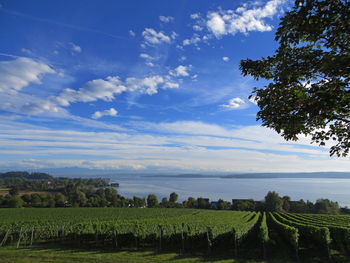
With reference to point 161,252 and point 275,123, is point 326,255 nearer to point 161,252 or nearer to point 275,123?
point 161,252

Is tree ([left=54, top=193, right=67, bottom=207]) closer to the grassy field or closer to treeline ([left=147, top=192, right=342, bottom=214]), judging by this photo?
treeline ([left=147, top=192, right=342, bottom=214])

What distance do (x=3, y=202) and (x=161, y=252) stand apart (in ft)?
239

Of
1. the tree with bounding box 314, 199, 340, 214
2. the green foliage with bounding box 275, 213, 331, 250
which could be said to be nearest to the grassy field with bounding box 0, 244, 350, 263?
the green foliage with bounding box 275, 213, 331, 250

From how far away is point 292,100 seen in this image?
14.4 feet

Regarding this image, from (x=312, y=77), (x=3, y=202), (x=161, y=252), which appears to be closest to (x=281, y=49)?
(x=312, y=77)

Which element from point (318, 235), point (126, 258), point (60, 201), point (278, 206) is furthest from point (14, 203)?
point (278, 206)

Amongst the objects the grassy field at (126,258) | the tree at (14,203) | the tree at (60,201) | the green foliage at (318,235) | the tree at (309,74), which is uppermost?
the tree at (309,74)

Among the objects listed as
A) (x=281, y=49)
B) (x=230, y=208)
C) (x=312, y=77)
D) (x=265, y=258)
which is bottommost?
(x=230, y=208)

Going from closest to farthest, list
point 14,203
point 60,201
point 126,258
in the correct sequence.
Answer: point 126,258, point 14,203, point 60,201

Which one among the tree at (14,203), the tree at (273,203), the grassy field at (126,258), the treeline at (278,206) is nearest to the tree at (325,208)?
the treeline at (278,206)

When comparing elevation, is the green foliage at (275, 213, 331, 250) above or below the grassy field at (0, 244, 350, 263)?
above

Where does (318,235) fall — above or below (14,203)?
above

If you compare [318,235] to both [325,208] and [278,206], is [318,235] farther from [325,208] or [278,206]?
[325,208]

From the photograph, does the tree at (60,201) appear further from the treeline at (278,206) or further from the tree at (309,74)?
the tree at (309,74)
